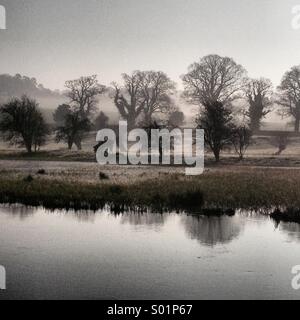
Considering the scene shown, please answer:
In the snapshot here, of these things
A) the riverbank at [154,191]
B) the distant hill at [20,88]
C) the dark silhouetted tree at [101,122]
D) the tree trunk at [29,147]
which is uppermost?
the distant hill at [20,88]

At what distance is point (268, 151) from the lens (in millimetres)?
61938

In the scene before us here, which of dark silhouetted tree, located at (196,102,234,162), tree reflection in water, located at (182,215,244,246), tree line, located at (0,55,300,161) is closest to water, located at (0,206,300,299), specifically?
tree reflection in water, located at (182,215,244,246)

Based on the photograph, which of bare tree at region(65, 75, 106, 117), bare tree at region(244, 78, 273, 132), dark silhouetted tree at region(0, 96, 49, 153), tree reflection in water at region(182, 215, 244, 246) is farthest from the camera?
bare tree at region(65, 75, 106, 117)

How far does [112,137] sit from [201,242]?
43645 mm

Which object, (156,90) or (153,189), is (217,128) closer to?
(153,189)

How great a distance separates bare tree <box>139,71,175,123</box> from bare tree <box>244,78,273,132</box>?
10.5m

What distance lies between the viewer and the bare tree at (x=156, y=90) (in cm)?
7138

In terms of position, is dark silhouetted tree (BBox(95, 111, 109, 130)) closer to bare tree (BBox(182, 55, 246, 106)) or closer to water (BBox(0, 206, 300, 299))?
bare tree (BBox(182, 55, 246, 106))

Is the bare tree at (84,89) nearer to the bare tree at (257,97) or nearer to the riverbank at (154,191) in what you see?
the bare tree at (257,97)

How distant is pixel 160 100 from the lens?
74500 millimetres

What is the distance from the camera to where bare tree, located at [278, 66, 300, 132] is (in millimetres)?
71750

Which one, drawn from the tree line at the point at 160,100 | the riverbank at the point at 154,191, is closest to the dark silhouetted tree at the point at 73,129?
the tree line at the point at 160,100

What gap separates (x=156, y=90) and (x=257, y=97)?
13695 millimetres
